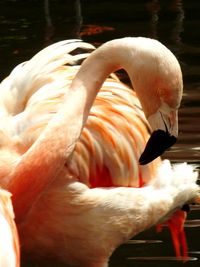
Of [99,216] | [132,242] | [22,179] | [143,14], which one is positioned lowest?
[143,14]

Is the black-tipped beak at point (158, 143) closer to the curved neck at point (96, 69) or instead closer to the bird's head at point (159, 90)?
the bird's head at point (159, 90)

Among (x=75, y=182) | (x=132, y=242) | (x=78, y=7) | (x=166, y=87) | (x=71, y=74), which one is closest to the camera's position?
(x=166, y=87)

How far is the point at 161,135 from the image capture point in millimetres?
4879

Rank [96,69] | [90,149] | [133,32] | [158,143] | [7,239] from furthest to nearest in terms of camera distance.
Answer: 1. [133,32]
2. [90,149]
3. [96,69]
4. [158,143]
5. [7,239]

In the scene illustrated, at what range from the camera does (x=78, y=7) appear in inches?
496

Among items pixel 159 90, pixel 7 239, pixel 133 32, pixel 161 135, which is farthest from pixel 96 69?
pixel 133 32

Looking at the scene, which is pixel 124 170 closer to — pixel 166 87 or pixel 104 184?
pixel 104 184

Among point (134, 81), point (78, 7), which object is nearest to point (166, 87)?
point (134, 81)

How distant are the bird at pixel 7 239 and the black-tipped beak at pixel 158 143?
3.15 ft

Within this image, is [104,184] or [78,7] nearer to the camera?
[104,184]

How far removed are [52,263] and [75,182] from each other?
1.80ft

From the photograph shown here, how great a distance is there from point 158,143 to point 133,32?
6.62 meters

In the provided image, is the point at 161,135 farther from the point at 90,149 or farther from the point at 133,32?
the point at 133,32

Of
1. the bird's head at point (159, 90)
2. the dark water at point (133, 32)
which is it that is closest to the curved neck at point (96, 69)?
the bird's head at point (159, 90)
